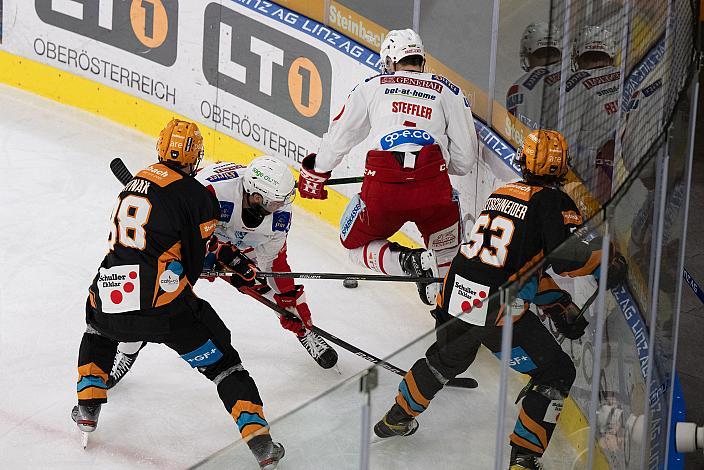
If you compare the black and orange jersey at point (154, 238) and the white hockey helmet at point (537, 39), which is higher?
the white hockey helmet at point (537, 39)

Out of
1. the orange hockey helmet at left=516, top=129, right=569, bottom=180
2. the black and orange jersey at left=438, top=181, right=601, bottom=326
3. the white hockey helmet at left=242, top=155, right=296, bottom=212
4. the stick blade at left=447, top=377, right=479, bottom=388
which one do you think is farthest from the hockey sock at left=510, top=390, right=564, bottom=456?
the white hockey helmet at left=242, top=155, right=296, bottom=212

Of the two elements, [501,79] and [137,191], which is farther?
[501,79]

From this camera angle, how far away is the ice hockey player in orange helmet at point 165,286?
3.79 m

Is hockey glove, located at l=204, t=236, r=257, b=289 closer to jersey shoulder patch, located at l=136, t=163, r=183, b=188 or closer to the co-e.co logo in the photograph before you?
jersey shoulder patch, located at l=136, t=163, r=183, b=188

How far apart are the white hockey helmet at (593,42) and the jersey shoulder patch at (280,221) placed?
1250 millimetres

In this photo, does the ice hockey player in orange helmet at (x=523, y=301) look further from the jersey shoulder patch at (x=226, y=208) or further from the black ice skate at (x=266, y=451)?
the jersey shoulder patch at (x=226, y=208)

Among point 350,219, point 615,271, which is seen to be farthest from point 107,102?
point 615,271

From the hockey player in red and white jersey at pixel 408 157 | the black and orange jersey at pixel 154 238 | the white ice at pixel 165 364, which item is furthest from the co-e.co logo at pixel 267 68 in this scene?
the black and orange jersey at pixel 154 238

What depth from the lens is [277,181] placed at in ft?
14.0

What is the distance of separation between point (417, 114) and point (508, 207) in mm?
1241

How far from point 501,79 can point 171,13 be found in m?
2.66

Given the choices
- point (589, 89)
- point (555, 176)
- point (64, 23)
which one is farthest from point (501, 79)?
point (64, 23)

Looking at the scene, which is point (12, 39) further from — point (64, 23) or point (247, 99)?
point (247, 99)

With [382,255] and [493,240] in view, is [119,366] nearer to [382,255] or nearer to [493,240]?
[382,255]
